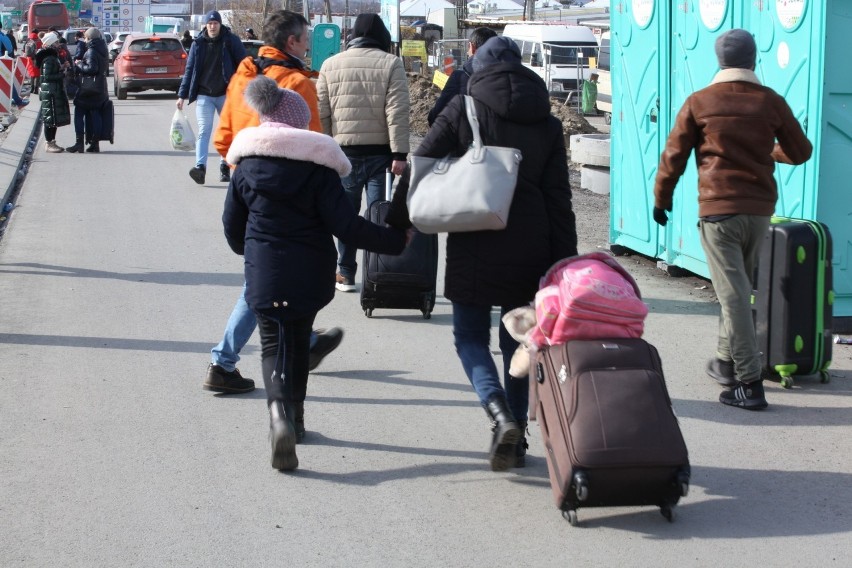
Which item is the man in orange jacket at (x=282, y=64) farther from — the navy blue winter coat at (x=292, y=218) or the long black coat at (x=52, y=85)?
the long black coat at (x=52, y=85)

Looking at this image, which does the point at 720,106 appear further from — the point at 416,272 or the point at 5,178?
the point at 5,178

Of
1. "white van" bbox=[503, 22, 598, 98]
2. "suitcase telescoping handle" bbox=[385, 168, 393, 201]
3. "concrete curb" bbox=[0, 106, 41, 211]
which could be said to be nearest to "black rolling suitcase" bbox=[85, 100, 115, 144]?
"concrete curb" bbox=[0, 106, 41, 211]

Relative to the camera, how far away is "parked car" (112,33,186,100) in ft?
95.7

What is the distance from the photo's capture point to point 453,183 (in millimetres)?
4602

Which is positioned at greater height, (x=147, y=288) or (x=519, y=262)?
(x=519, y=262)

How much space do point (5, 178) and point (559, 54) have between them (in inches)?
867

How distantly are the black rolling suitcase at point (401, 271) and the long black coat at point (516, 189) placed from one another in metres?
2.52

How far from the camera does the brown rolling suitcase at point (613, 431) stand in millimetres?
4207

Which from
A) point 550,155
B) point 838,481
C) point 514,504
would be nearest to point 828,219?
point 838,481

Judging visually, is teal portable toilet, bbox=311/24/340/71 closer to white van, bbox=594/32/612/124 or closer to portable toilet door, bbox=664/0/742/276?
white van, bbox=594/32/612/124

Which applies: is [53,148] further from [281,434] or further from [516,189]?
[516,189]

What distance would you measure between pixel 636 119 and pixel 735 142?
3.57 metres

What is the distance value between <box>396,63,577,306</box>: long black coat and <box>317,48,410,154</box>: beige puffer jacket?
2.99 meters

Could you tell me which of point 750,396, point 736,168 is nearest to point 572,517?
point 750,396
